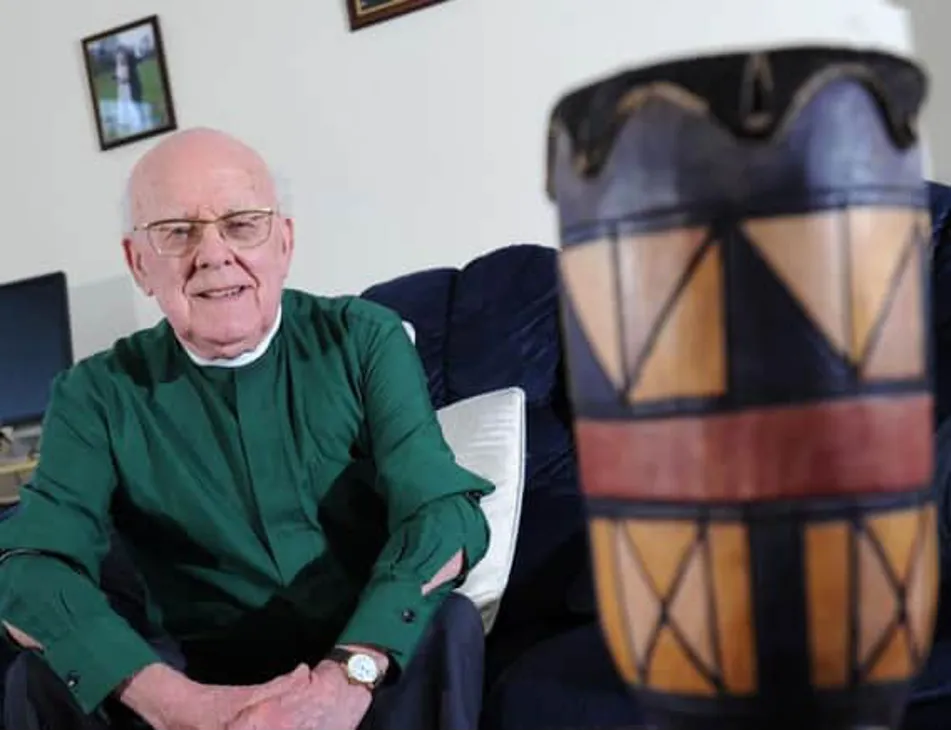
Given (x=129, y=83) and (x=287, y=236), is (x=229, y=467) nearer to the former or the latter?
(x=287, y=236)

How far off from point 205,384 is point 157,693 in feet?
1.22

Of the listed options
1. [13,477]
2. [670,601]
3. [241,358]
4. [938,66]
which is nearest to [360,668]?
[241,358]

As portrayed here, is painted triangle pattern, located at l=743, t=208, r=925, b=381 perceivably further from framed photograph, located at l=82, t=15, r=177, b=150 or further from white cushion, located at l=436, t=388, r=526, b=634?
framed photograph, located at l=82, t=15, r=177, b=150

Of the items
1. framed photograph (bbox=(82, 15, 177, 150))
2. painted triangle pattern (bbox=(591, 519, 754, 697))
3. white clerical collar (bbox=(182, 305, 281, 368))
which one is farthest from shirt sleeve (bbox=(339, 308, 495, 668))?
framed photograph (bbox=(82, 15, 177, 150))

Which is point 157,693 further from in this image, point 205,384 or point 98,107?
point 98,107

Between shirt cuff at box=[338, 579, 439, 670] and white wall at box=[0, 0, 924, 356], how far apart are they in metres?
1.10

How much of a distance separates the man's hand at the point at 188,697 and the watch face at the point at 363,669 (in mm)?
42

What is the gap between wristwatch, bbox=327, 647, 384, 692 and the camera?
1.11m

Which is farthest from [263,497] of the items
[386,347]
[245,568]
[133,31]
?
[133,31]

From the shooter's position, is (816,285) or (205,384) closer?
(816,285)

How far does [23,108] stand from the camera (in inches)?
113

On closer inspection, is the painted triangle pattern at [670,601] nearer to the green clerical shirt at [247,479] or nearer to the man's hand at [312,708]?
the man's hand at [312,708]

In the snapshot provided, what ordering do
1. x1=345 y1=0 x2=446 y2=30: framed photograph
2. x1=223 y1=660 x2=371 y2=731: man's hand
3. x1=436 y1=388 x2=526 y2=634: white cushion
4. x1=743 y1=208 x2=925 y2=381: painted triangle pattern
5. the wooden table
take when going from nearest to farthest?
x1=743 y1=208 x2=925 y2=381: painted triangle pattern, x1=223 y1=660 x2=371 y2=731: man's hand, x1=436 y1=388 x2=526 y2=634: white cushion, x1=345 y1=0 x2=446 y2=30: framed photograph, the wooden table

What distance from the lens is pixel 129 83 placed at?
107 inches
